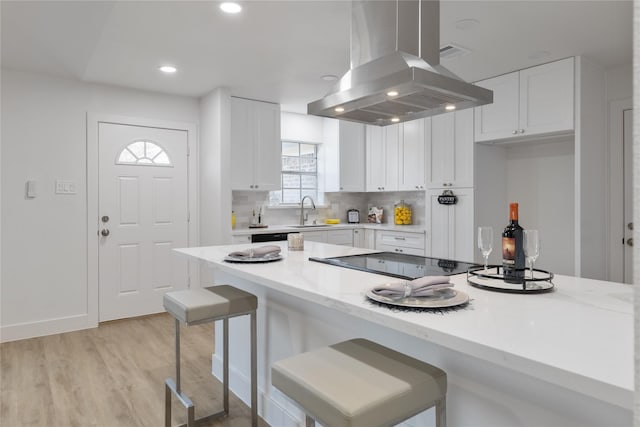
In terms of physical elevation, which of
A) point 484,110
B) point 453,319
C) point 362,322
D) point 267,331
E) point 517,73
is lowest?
point 267,331

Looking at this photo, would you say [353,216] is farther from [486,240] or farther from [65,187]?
[486,240]

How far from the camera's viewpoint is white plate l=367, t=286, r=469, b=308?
1.22 m

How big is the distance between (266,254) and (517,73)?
113 inches

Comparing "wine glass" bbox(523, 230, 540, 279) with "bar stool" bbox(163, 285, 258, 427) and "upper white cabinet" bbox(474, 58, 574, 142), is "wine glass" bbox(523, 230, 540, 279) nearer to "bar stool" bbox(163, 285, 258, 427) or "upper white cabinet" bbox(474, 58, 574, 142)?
"bar stool" bbox(163, 285, 258, 427)

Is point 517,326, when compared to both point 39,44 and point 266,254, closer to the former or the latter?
point 266,254

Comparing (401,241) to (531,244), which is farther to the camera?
(401,241)

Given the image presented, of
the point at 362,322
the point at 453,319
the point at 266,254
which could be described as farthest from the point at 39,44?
the point at 453,319

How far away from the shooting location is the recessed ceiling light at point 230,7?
251cm

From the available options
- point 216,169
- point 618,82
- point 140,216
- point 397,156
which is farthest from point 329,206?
point 618,82

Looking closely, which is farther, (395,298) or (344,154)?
(344,154)

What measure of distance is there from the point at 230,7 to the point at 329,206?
3.53 metres

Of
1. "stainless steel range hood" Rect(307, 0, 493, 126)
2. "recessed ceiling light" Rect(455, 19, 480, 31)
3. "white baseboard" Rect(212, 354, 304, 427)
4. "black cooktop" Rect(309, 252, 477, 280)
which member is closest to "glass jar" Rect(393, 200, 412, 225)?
"recessed ceiling light" Rect(455, 19, 480, 31)

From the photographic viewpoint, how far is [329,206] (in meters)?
5.81

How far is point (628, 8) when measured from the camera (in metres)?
2.52
